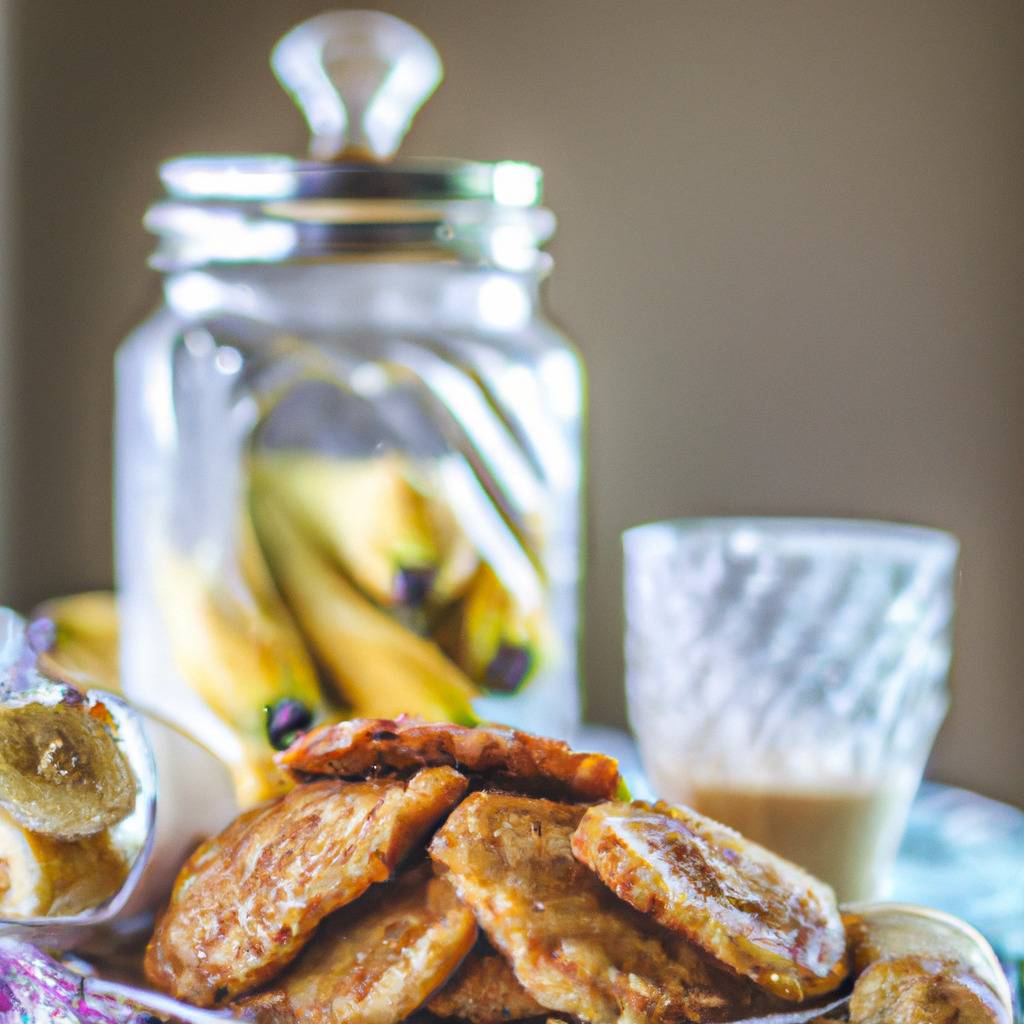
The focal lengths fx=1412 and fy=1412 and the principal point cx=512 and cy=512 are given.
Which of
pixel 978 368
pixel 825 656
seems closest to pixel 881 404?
pixel 978 368

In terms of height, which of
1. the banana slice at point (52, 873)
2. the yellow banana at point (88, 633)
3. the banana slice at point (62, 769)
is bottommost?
the yellow banana at point (88, 633)

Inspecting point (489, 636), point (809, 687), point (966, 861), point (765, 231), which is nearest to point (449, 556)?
point (489, 636)

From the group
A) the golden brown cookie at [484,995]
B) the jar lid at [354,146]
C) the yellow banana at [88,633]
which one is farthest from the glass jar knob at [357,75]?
the golden brown cookie at [484,995]

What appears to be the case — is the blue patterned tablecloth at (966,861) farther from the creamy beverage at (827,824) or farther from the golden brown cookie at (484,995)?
the golden brown cookie at (484,995)

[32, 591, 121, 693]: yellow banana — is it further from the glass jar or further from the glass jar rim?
the glass jar rim

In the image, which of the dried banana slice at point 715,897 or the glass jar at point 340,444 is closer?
the dried banana slice at point 715,897

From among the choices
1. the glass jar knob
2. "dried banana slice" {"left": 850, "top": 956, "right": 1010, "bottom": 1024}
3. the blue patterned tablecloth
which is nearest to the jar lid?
the glass jar knob
